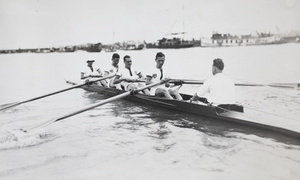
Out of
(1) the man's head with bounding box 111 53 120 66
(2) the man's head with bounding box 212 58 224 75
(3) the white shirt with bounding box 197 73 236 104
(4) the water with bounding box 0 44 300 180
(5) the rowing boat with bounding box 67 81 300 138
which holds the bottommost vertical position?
(4) the water with bounding box 0 44 300 180

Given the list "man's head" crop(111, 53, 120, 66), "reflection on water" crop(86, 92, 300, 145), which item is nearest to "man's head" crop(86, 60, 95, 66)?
"man's head" crop(111, 53, 120, 66)

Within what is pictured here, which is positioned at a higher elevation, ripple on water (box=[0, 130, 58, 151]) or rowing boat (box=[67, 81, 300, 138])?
rowing boat (box=[67, 81, 300, 138])

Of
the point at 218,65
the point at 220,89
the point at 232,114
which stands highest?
the point at 218,65

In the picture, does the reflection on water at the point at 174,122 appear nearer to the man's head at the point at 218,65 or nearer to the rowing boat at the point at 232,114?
the rowing boat at the point at 232,114

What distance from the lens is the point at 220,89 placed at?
2.21 m

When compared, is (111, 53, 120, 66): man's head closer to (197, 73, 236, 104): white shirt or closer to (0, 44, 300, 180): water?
(0, 44, 300, 180): water

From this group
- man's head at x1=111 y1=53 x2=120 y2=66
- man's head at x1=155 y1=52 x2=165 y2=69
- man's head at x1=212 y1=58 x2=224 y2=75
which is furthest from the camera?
man's head at x1=111 y1=53 x2=120 y2=66

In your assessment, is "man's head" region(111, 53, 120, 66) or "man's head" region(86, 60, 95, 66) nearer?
"man's head" region(111, 53, 120, 66)

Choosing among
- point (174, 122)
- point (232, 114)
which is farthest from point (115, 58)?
point (232, 114)

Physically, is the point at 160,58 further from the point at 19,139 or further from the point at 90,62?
the point at 90,62

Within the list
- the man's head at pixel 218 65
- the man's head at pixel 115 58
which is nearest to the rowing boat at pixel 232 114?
the man's head at pixel 218 65

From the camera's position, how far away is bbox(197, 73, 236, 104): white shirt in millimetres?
2182

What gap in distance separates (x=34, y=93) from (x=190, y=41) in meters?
3.59

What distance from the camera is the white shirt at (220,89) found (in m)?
2.18
